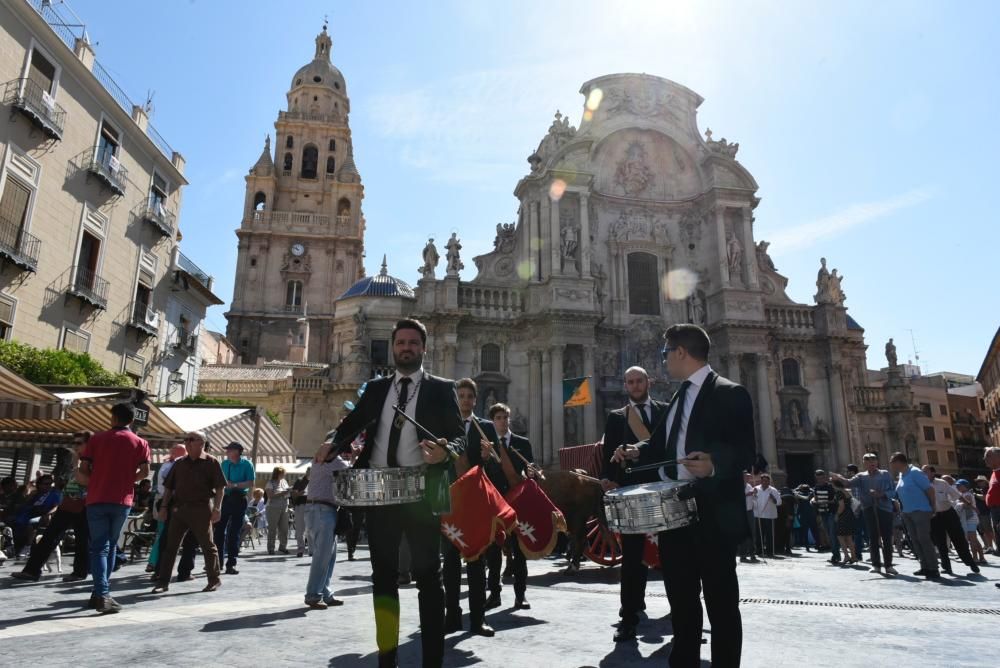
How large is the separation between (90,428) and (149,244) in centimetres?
1343

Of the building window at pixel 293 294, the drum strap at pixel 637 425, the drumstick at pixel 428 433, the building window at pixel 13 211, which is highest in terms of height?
the building window at pixel 293 294

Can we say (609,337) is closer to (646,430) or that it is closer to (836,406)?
(836,406)

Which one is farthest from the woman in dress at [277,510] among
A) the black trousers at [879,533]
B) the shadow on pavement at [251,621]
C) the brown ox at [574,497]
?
the black trousers at [879,533]

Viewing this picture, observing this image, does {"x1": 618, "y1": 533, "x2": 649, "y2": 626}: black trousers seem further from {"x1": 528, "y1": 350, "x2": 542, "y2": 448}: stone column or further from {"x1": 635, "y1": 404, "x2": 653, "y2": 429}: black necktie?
{"x1": 528, "y1": 350, "x2": 542, "y2": 448}: stone column

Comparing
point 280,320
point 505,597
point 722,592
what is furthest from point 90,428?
point 280,320

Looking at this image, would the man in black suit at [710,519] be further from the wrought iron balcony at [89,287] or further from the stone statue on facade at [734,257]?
the stone statue on facade at [734,257]

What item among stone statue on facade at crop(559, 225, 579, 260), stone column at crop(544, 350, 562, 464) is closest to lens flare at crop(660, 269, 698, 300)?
stone statue on facade at crop(559, 225, 579, 260)

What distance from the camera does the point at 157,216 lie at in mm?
24203

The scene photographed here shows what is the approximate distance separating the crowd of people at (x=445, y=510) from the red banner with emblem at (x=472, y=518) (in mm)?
153

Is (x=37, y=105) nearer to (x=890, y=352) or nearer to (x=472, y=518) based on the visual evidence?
(x=472, y=518)

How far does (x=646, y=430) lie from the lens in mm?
5367

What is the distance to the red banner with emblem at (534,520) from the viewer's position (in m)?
6.38

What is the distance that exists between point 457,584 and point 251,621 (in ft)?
5.48

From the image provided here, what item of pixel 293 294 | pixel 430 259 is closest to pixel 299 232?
pixel 293 294
